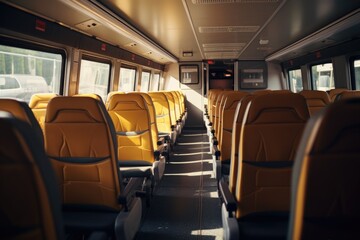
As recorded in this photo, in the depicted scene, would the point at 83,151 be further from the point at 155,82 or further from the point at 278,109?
the point at 155,82

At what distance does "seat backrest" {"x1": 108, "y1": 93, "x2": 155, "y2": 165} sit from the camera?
391cm

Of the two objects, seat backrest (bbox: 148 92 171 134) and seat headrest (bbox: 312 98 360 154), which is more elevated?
seat backrest (bbox: 148 92 171 134)

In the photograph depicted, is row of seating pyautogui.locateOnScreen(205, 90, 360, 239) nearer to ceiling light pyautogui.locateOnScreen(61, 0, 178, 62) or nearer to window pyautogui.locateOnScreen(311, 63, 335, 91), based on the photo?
ceiling light pyautogui.locateOnScreen(61, 0, 178, 62)

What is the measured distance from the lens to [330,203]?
1098 mm

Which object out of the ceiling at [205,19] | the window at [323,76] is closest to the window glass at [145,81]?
the ceiling at [205,19]

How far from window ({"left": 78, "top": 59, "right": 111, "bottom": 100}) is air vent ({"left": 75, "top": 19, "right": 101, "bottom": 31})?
1047 millimetres

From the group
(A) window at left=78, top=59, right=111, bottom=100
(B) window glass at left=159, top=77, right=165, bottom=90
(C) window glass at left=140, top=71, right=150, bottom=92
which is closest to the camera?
(A) window at left=78, top=59, right=111, bottom=100

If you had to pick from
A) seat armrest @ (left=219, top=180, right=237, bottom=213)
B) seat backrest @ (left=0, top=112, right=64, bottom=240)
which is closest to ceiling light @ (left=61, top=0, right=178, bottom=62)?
seat armrest @ (left=219, top=180, right=237, bottom=213)

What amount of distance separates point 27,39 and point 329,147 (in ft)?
12.2

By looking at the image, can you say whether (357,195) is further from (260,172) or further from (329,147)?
(260,172)

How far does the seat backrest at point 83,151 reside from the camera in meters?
2.31

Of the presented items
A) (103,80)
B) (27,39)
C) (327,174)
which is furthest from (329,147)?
(103,80)

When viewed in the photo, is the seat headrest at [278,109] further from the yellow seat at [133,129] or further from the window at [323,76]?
the window at [323,76]

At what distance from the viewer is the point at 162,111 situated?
6816 millimetres
